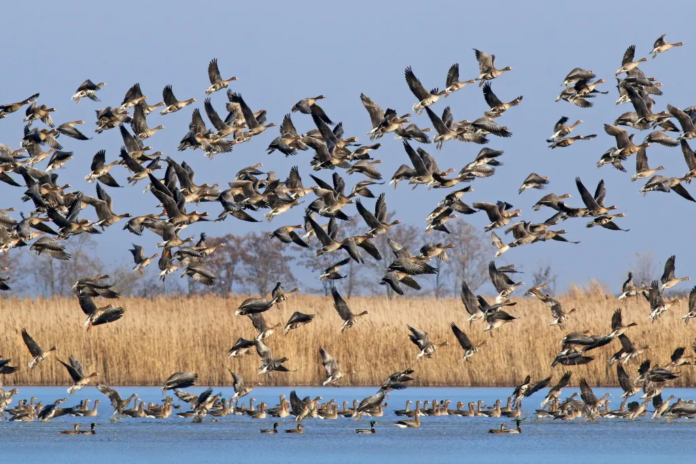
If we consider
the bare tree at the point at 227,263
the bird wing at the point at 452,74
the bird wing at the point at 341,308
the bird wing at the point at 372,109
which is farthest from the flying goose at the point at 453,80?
the bare tree at the point at 227,263

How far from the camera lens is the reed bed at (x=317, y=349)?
30875 mm

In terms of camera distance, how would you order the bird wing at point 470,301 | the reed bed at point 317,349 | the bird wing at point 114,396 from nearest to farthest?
the bird wing at point 470,301, the bird wing at point 114,396, the reed bed at point 317,349

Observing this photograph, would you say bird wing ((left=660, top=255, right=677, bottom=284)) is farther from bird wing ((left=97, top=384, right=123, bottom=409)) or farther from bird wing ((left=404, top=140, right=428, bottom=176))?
bird wing ((left=97, top=384, right=123, bottom=409))

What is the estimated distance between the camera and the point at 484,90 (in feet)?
76.9

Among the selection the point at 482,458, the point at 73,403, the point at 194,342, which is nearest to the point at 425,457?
the point at 482,458

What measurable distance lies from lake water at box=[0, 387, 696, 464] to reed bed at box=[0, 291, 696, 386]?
6.83 ft

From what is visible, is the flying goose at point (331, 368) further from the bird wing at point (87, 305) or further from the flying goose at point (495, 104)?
the flying goose at point (495, 104)

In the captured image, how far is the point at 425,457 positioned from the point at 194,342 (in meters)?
10.9

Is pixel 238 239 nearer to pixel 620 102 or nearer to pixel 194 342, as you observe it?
pixel 194 342

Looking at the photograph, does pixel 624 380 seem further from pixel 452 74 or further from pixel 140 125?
pixel 140 125

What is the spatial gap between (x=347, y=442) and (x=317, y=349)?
7.42 m

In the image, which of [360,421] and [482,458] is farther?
[360,421]

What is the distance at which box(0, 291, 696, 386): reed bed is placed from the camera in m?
30.9

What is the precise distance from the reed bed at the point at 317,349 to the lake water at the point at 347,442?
2.08 metres
